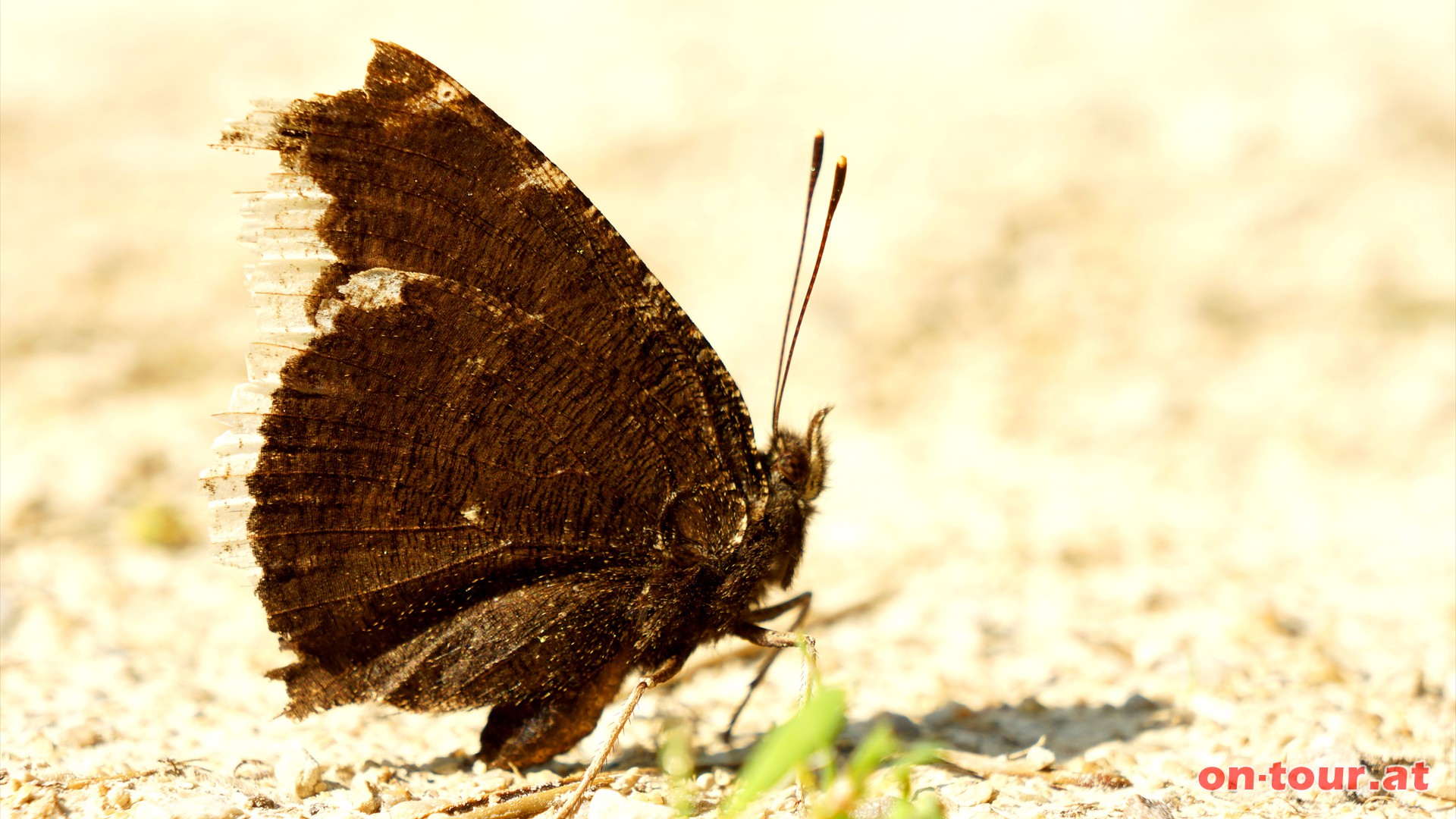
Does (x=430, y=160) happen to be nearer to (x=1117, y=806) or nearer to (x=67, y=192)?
(x=1117, y=806)

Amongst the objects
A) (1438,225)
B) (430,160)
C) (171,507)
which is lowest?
(171,507)

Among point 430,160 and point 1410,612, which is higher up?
point 430,160

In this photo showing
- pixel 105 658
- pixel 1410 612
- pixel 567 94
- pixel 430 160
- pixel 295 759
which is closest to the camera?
pixel 430 160

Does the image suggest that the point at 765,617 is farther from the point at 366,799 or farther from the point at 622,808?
the point at 366,799

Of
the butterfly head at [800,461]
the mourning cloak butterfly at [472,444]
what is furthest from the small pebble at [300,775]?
the butterfly head at [800,461]

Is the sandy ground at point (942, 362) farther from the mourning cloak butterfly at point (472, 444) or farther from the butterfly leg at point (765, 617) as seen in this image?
the mourning cloak butterfly at point (472, 444)

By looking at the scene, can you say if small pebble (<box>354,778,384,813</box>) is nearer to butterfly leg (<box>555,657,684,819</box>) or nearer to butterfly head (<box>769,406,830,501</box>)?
butterfly leg (<box>555,657,684,819</box>)

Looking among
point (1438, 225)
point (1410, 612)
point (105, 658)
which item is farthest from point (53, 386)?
point (1438, 225)

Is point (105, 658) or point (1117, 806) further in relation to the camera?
point (105, 658)
